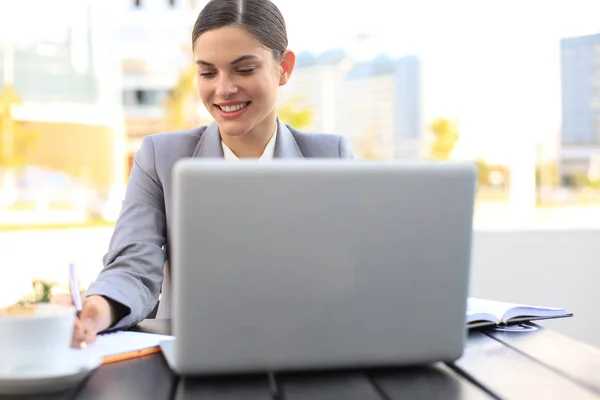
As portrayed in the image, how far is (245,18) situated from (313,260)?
2.83ft

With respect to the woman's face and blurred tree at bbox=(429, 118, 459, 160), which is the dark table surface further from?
blurred tree at bbox=(429, 118, 459, 160)

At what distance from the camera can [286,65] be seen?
176 cm

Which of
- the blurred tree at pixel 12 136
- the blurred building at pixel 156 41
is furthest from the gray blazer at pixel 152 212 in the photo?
the blurred building at pixel 156 41

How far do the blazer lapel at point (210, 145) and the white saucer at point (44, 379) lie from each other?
0.79m

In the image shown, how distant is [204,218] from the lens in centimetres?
81

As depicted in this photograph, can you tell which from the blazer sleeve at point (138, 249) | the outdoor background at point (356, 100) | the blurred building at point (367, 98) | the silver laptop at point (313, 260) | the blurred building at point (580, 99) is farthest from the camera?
the blurred building at point (367, 98)

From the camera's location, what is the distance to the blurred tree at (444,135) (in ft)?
21.3

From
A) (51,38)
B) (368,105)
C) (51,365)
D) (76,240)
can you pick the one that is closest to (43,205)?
(76,240)

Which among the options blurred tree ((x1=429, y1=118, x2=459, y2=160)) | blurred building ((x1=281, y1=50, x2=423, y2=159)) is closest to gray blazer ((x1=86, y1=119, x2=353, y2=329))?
blurred building ((x1=281, y1=50, x2=423, y2=159))

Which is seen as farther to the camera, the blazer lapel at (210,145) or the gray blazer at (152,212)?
the blazer lapel at (210,145)

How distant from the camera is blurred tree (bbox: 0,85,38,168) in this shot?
7.51 m

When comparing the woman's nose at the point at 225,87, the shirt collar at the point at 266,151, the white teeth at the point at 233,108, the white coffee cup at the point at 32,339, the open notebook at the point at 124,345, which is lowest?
the open notebook at the point at 124,345

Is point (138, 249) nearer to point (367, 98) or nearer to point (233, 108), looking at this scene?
point (233, 108)

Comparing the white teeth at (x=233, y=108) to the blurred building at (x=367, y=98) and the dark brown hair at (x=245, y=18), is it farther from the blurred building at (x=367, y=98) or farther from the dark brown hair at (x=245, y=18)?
the blurred building at (x=367, y=98)
